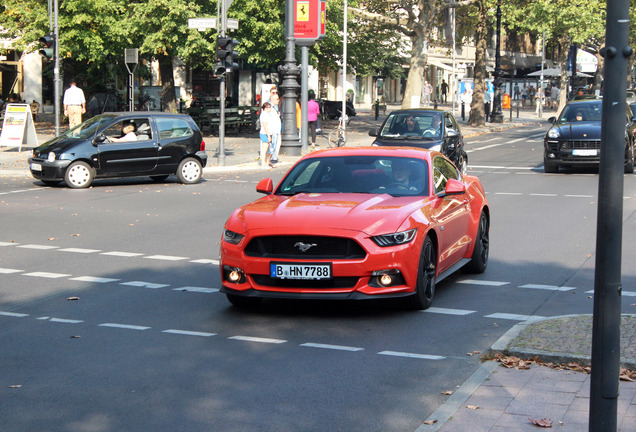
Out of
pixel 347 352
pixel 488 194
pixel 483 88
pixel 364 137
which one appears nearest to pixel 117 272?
pixel 347 352

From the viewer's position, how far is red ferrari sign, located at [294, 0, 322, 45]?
3027cm

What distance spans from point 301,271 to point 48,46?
2132cm

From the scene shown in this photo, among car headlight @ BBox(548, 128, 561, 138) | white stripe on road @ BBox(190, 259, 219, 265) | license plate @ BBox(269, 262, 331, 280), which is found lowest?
white stripe on road @ BBox(190, 259, 219, 265)

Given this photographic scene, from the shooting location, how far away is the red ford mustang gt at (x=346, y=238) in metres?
8.12

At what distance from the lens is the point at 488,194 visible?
1909 centimetres

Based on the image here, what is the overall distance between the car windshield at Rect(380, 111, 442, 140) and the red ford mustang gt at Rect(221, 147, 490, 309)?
12.4 meters

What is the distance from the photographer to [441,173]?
10.0 metres

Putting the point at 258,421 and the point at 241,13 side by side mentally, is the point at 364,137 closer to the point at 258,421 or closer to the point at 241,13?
the point at 241,13

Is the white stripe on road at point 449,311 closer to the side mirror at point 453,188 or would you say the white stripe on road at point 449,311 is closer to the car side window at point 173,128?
the side mirror at point 453,188

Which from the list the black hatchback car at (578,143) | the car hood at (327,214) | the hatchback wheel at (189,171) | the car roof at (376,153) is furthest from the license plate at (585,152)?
the car hood at (327,214)

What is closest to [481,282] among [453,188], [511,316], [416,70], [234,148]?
[453,188]

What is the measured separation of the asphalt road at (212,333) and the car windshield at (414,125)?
7.15m

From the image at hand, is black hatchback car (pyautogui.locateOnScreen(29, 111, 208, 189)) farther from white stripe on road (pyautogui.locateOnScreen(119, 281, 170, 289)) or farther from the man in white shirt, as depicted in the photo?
white stripe on road (pyautogui.locateOnScreen(119, 281, 170, 289))

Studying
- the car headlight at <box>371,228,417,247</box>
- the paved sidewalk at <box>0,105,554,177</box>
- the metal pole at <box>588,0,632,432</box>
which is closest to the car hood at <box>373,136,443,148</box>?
the paved sidewalk at <box>0,105,554,177</box>
